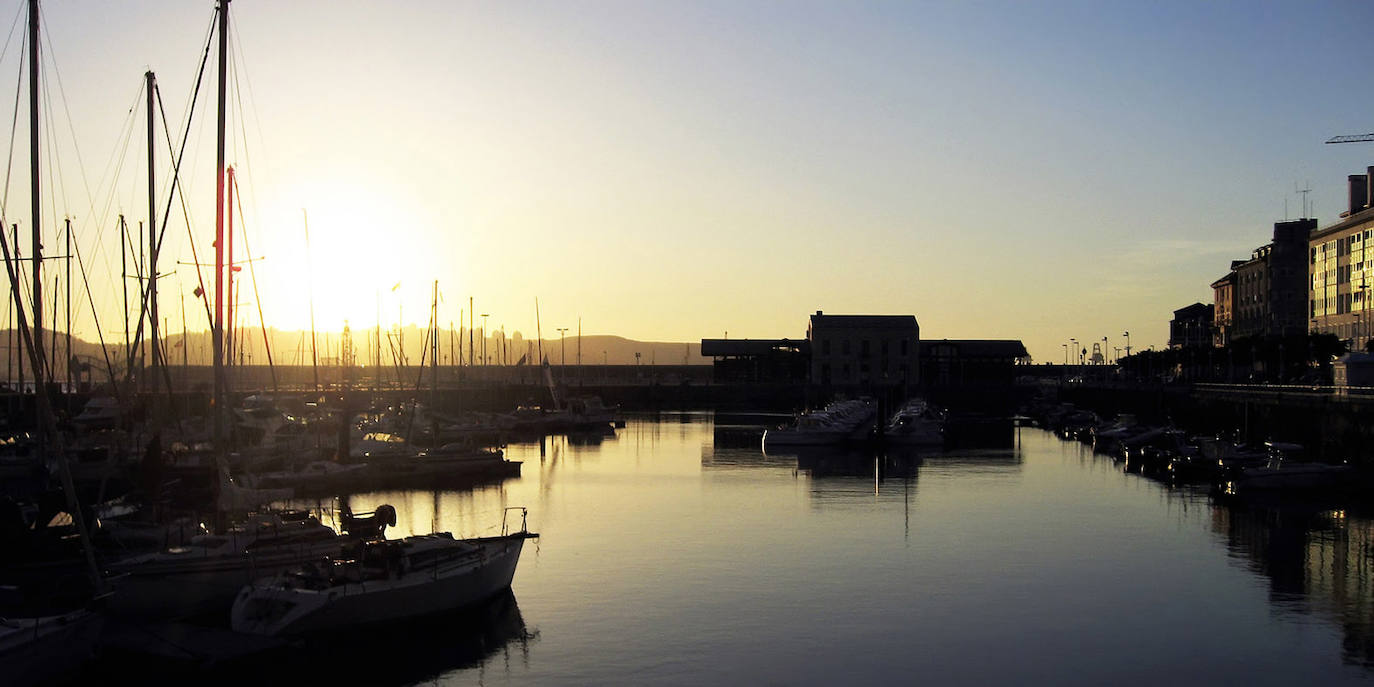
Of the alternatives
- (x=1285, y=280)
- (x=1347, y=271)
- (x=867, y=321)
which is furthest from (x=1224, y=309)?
(x=1347, y=271)

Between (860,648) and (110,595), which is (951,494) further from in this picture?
(110,595)

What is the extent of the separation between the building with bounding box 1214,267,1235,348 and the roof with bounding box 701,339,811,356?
186 ft

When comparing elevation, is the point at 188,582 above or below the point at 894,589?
above

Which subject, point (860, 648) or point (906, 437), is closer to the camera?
point (860, 648)

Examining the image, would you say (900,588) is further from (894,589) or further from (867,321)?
(867,321)

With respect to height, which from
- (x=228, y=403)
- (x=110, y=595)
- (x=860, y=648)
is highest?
(x=228, y=403)

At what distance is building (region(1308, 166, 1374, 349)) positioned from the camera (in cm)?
9675

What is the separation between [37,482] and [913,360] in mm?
123955

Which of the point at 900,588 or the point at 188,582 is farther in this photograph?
the point at 900,588

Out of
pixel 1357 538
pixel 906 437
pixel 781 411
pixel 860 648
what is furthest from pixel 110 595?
pixel 781 411

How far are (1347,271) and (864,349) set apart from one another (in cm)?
6783

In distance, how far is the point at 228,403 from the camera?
4709 cm

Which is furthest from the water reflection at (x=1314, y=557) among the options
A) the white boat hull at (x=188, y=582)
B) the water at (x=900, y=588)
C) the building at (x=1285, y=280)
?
the building at (x=1285, y=280)

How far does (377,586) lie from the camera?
30.2m
